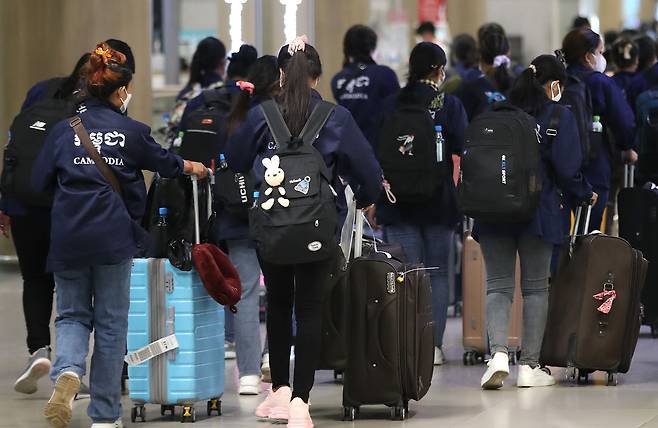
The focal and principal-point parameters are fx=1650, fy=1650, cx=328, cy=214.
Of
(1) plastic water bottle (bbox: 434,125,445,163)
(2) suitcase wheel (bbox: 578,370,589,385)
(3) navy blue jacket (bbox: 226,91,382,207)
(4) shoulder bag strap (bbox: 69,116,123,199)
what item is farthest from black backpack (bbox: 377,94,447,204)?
(4) shoulder bag strap (bbox: 69,116,123,199)

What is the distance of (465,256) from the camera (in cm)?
1038

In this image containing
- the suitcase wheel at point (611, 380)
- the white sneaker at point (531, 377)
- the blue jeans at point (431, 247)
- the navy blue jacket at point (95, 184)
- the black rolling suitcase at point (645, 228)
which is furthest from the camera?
the black rolling suitcase at point (645, 228)

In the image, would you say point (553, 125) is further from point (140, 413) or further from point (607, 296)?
point (140, 413)

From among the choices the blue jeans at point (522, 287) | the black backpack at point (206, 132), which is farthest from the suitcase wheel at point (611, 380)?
the black backpack at point (206, 132)

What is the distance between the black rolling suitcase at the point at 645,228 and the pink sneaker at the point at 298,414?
3692mm

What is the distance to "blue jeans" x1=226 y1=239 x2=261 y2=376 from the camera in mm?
9062

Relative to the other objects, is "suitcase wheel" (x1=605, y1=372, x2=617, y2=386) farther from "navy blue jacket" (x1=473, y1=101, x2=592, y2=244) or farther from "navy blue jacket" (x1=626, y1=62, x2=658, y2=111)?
"navy blue jacket" (x1=626, y1=62, x2=658, y2=111)

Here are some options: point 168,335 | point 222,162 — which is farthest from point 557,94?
point 168,335

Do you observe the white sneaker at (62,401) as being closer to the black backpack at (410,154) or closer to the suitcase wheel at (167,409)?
the suitcase wheel at (167,409)

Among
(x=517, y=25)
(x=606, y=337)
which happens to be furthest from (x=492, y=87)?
(x=517, y=25)

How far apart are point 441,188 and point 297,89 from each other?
2376 mm

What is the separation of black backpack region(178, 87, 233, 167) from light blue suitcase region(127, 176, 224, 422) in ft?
4.24

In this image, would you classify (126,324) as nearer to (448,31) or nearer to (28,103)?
(28,103)

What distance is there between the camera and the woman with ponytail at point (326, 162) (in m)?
7.54
